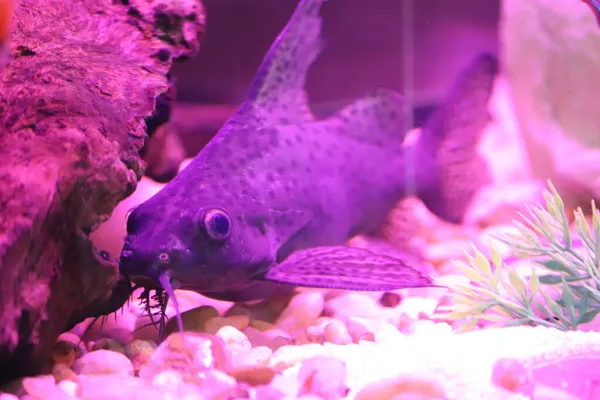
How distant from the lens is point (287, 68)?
345 centimetres

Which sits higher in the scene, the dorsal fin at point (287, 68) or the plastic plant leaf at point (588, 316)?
the dorsal fin at point (287, 68)

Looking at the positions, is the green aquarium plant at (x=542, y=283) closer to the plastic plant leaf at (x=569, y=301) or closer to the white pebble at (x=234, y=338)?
the plastic plant leaf at (x=569, y=301)

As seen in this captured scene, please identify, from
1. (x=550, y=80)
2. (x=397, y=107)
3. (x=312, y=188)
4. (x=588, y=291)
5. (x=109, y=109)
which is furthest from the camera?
(x=550, y=80)

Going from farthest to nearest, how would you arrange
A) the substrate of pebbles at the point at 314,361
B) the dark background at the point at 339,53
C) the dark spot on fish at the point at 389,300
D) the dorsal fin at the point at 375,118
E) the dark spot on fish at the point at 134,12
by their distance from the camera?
the dark background at the point at 339,53 → the dorsal fin at the point at 375,118 → the dark spot on fish at the point at 389,300 → the dark spot on fish at the point at 134,12 → the substrate of pebbles at the point at 314,361

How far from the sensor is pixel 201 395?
1.80m

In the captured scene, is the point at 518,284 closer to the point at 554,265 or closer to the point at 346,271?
the point at 554,265

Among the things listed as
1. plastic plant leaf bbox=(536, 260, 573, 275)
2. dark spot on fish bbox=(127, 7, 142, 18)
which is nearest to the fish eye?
dark spot on fish bbox=(127, 7, 142, 18)

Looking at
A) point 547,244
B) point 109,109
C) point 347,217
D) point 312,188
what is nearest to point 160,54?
point 109,109

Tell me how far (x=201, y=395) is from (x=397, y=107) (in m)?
3.09

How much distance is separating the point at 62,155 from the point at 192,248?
0.75 meters

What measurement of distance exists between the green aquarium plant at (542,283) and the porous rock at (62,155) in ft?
5.06

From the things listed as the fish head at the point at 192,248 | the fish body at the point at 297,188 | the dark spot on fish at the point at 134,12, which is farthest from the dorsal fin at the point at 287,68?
the fish head at the point at 192,248

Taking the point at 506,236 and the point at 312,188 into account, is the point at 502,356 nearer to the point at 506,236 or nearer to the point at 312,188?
the point at 506,236

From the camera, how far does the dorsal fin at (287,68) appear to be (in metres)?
3.38
